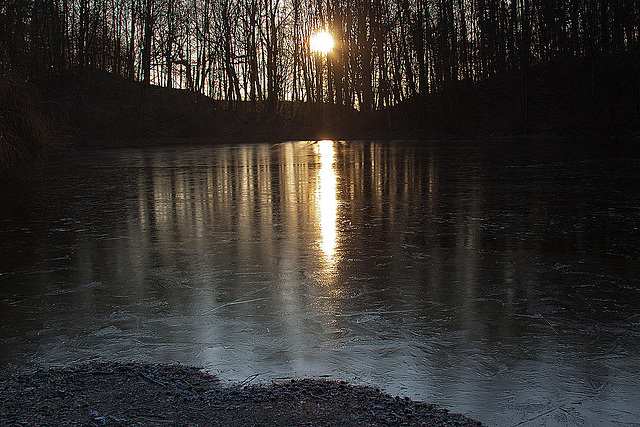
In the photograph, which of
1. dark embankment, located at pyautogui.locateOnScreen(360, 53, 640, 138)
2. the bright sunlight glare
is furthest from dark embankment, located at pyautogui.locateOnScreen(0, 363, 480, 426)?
the bright sunlight glare

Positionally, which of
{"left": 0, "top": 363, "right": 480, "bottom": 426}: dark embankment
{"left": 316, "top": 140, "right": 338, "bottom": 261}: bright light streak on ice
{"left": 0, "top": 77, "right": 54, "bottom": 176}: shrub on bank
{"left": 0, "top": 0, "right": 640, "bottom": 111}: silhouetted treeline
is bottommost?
{"left": 0, "top": 363, "right": 480, "bottom": 426}: dark embankment

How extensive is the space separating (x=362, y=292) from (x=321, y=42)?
6275cm

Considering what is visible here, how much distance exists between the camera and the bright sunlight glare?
63256mm

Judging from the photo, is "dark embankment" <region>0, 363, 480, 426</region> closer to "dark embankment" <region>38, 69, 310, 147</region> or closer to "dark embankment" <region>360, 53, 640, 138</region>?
"dark embankment" <region>360, 53, 640, 138</region>

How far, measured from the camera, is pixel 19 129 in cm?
1622

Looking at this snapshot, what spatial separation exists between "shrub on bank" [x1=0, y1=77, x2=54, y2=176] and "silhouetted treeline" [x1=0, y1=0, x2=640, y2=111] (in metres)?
26.9

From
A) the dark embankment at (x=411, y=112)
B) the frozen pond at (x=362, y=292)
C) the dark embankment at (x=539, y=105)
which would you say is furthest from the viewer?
the dark embankment at (x=411, y=112)

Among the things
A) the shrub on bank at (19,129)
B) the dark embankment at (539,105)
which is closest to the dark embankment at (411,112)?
the dark embankment at (539,105)

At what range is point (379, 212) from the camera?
32.5 feet

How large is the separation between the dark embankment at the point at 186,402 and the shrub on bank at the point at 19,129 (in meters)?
13.8

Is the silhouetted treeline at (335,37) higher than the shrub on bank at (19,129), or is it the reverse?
the silhouetted treeline at (335,37)

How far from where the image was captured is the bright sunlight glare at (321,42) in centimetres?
6326

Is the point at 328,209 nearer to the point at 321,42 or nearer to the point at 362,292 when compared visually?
the point at 362,292

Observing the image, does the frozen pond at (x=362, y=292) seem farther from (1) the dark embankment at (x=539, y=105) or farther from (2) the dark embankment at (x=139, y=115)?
(2) the dark embankment at (x=139, y=115)
